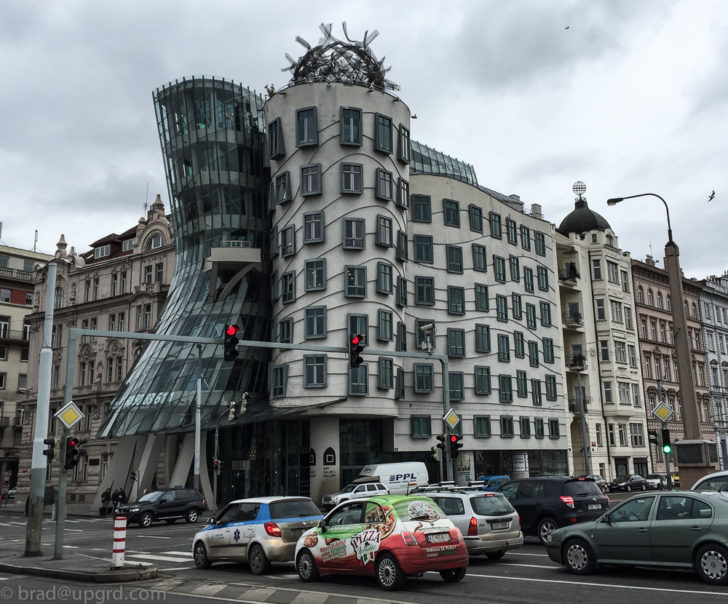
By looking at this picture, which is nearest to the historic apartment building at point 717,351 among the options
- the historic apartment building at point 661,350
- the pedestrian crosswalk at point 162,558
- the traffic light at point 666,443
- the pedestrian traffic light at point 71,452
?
the historic apartment building at point 661,350

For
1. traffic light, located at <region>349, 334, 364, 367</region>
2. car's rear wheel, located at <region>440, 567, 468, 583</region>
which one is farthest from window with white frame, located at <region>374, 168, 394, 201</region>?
car's rear wheel, located at <region>440, 567, 468, 583</region>

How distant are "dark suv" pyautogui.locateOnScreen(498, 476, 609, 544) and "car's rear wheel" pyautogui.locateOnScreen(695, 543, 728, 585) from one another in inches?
274

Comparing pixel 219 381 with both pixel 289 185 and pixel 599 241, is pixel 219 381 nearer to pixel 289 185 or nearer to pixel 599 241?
pixel 289 185

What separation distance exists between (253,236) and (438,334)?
14.3 meters

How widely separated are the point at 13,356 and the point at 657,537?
78916mm

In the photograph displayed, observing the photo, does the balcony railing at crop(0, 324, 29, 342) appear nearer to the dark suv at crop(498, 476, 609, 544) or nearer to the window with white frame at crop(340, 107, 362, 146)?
the window with white frame at crop(340, 107, 362, 146)

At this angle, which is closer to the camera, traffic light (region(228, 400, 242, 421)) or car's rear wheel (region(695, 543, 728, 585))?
car's rear wheel (region(695, 543, 728, 585))

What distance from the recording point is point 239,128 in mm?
51219

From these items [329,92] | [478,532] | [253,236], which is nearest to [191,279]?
[253,236]

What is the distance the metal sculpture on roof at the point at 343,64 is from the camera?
47438 mm

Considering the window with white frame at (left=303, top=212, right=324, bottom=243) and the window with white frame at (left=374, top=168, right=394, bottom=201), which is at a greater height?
the window with white frame at (left=374, top=168, right=394, bottom=201)

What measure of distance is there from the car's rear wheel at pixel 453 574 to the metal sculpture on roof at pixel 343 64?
3833cm

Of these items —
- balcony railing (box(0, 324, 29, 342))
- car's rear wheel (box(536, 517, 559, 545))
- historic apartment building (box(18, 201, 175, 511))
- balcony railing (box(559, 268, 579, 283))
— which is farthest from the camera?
balcony railing (box(0, 324, 29, 342))

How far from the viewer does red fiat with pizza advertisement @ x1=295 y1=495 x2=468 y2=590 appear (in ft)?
41.3
